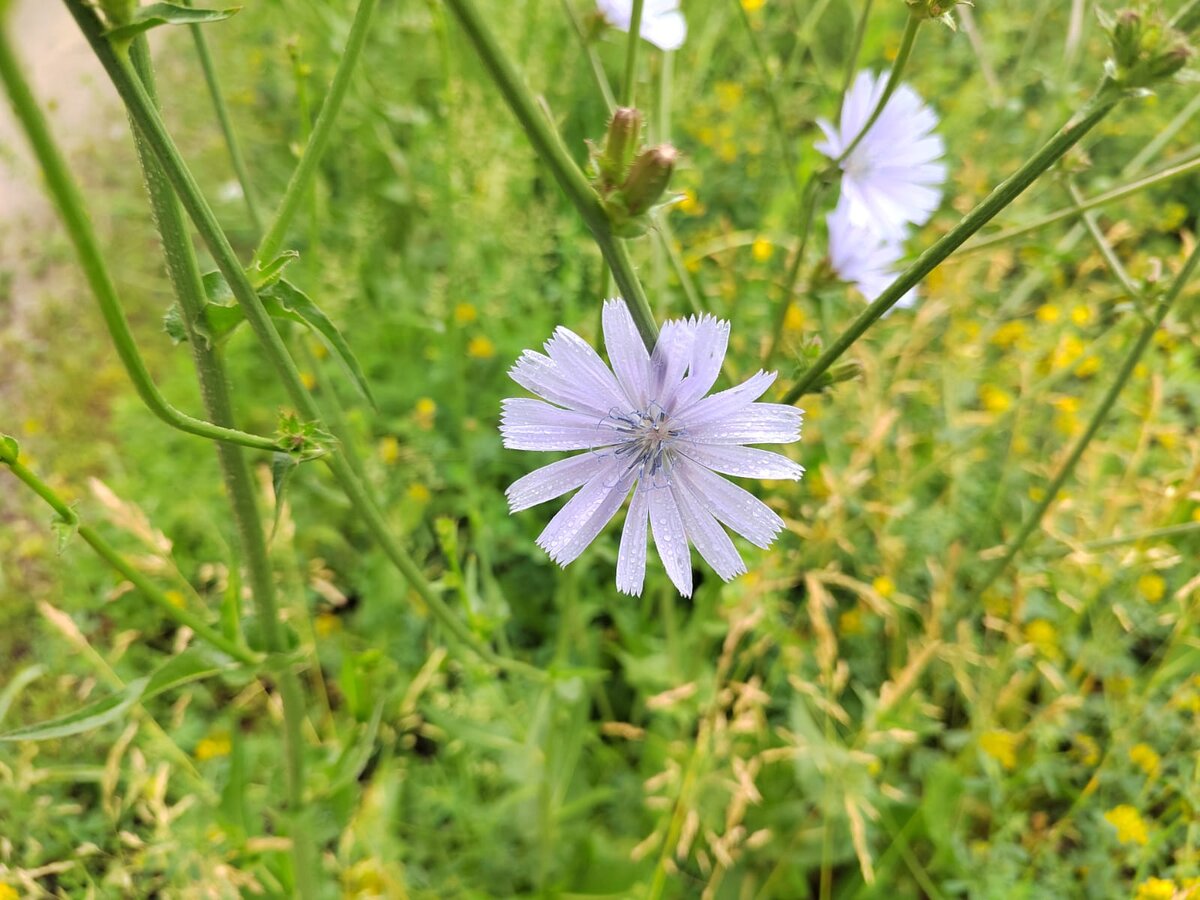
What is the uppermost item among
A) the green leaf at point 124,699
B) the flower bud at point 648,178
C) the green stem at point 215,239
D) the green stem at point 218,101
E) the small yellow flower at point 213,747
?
the green stem at point 218,101

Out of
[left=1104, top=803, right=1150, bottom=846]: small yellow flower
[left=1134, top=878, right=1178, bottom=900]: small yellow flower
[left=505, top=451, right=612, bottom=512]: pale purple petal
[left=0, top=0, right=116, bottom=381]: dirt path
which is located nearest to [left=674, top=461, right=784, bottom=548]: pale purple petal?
[left=505, top=451, right=612, bottom=512]: pale purple petal

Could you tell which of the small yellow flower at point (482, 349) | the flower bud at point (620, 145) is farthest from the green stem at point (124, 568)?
the small yellow flower at point (482, 349)

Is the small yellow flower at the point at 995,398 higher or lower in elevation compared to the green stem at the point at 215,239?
higher

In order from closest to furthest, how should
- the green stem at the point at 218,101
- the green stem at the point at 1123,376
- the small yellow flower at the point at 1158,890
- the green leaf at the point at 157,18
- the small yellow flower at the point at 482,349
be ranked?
the green leaf at the point at 157,18, the green stem at the point at 218,101, the green stem at the point at 1123,376, the small yellow flower at the point at 1158,890, the small yellow flower at the point at 482,349

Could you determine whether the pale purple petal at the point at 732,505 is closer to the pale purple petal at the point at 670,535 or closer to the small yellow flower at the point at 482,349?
the pale purple petal at the point at 670,535

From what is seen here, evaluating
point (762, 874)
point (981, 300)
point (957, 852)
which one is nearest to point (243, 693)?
point (762, 874)

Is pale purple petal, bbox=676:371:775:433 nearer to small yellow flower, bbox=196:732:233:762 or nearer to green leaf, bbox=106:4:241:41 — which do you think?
green leaf, bbox=106:4:241:41

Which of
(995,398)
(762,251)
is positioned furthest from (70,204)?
(995,398)
